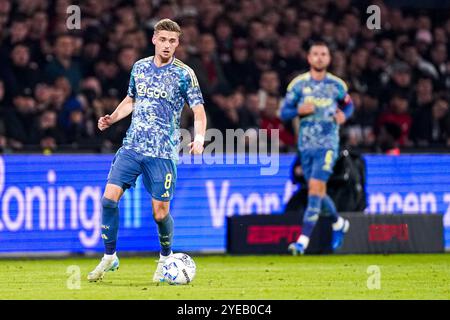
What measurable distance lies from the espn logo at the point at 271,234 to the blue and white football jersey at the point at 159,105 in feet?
12.9

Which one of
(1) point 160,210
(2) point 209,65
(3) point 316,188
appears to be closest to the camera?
(1) point 160,210

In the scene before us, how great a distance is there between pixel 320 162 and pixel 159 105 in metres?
4.03

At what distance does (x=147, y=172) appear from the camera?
1072 centimetres

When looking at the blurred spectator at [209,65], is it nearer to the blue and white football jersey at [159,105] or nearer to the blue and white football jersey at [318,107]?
the blue and white football jersey at [318,107]

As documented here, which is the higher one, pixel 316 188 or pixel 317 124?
pixel 317 124

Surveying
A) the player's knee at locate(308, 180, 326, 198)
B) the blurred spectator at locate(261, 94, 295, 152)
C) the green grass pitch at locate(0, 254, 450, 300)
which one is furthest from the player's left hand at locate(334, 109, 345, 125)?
the blurred spectator at locate(261, 94, 295, 152)

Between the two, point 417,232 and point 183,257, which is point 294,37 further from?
point 183,257

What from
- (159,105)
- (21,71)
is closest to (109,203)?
(159,105)

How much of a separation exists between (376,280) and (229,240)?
12.5 ft

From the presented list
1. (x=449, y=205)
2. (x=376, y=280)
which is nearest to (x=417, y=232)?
(x=449, y=205)

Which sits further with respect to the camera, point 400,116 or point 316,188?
point 400,116

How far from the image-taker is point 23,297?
9.43 meters

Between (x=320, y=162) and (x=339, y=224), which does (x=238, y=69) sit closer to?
(x=320, y=162)

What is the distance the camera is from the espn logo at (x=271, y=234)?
47.5ft
